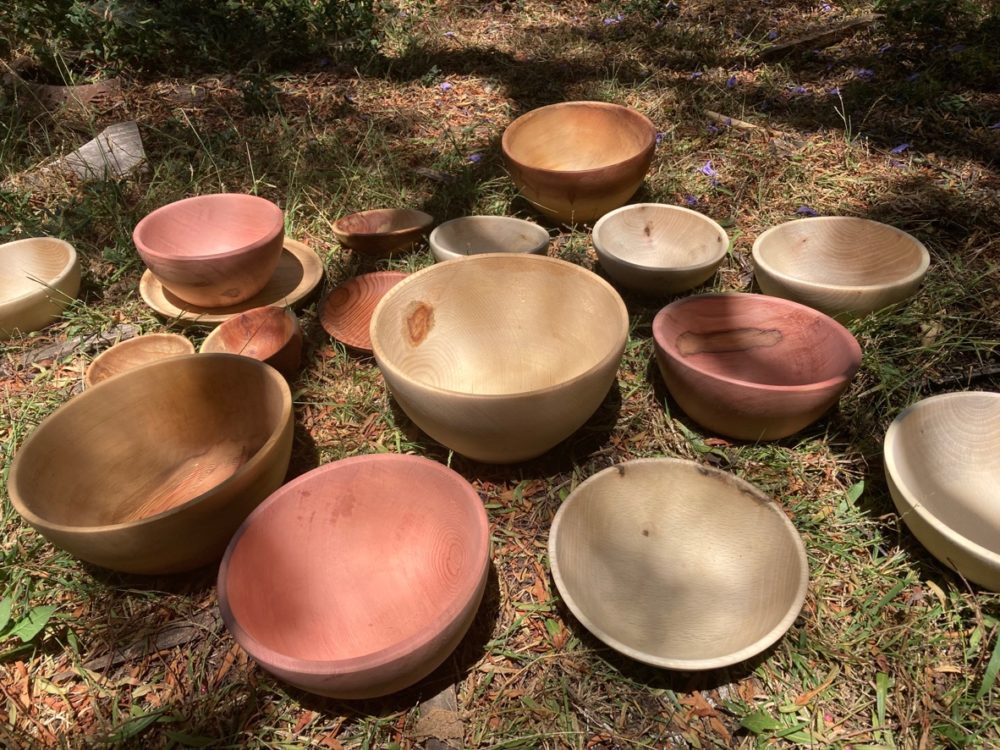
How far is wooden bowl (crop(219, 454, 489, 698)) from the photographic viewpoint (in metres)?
1.46

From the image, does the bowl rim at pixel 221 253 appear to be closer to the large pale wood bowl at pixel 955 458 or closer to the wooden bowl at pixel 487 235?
the wooden bowl at pixel 487 235

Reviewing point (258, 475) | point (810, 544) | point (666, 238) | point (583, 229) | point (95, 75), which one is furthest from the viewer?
point (95, 75)

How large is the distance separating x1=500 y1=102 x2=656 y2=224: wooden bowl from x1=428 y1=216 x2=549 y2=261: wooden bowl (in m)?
0.18

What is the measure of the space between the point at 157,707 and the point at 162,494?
649 millimetres

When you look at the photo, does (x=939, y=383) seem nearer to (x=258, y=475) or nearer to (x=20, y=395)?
(x=258, y=475)

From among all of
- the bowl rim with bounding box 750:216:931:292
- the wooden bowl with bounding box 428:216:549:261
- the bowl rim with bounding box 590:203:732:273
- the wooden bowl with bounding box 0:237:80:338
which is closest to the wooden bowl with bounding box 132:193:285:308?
the wooden bowl with bounding box 0:237:80:338

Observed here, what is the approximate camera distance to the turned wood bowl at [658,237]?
265cm

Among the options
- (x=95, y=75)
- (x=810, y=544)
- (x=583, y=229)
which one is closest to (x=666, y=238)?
(x=583, y=229)

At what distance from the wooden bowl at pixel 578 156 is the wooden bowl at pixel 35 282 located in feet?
6.64

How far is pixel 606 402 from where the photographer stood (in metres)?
2.25

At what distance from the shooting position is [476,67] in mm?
4598

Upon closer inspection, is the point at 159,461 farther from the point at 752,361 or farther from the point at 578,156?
the point at 578,156

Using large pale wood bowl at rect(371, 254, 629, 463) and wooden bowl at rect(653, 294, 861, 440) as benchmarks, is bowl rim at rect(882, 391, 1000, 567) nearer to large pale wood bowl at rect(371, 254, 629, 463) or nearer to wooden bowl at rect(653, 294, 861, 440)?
wooden bowl at rect(653, 294, 861, 440)

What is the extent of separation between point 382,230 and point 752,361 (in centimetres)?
175
